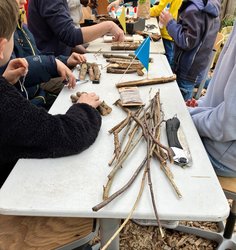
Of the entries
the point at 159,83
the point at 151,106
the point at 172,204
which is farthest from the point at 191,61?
the point at 172,204

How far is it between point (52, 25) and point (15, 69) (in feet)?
2.82

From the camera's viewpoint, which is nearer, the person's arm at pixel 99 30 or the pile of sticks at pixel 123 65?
the pile of sticks at pixel 123 65

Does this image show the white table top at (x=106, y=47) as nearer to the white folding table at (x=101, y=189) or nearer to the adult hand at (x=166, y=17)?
the adult hand at (x=166, y=17)

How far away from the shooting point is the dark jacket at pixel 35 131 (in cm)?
85

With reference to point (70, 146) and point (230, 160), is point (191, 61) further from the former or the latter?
point (70, 146)

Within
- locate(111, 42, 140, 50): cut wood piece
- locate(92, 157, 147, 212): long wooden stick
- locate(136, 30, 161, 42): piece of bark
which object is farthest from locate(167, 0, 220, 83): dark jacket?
locate(92, 157, 147, 212): long wooden stick

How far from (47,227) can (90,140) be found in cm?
33

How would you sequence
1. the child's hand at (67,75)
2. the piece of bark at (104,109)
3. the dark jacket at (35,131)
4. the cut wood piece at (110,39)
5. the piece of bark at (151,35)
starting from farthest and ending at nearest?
the piece of bark at (151,35), the cut wood piece at (110,39), the child's hand at (67,75), the piece of bark at (104,109), the dark jacket at (35,131)

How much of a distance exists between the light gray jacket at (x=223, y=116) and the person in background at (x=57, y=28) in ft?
3.77

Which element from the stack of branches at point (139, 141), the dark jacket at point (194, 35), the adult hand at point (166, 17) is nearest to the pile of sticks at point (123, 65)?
the stack of branches at point (139, 141)

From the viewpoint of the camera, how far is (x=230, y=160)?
44.2 inches

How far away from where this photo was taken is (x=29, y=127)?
87cm

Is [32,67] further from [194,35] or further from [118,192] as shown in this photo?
[194,35]

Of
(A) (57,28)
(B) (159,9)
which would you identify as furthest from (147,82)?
(B) (159,9)
